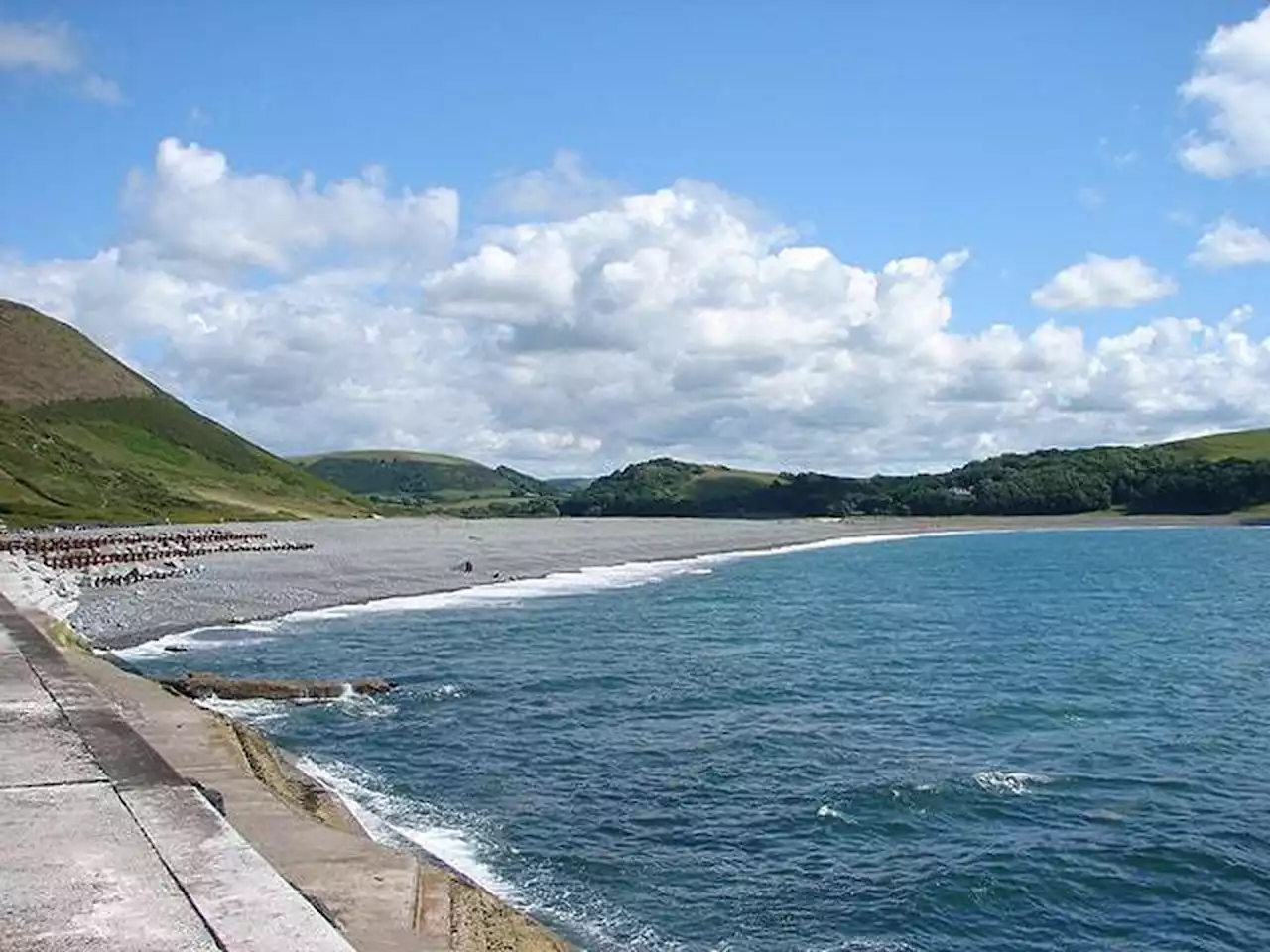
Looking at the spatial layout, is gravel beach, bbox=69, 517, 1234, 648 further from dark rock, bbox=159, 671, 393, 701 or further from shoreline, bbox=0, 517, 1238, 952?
dark rock, bbox=159, 671, 393, 701

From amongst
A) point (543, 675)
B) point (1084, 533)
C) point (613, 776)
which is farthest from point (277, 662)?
point (1084, 533)

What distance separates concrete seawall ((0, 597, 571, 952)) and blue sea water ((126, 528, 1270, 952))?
416 centimetres

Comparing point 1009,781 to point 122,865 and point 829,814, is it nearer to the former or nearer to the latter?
point 829,814

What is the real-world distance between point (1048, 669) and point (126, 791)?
132 ft

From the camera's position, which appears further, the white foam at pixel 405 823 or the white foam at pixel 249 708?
the white foam at pixel 249 708

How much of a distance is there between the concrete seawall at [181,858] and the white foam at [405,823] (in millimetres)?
937

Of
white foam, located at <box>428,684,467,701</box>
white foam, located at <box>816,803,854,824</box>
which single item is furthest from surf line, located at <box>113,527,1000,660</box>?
white foam, located at <box>816,803,854,824</box>

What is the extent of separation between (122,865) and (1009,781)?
2205 centimetres

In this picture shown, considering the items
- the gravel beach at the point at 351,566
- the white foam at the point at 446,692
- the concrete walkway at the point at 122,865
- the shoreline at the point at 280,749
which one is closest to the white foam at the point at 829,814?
the shoreline at the point at 280,749

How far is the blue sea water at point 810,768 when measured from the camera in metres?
20.1

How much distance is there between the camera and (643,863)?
72.1 feet

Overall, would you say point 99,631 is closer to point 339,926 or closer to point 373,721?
point 373,721

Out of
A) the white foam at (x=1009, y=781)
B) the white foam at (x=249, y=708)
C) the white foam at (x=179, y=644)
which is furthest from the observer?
the white foam at (x=179, y=644)

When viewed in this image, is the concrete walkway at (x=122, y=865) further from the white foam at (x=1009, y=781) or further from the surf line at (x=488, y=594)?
the surf line at (x=488, y=594)
